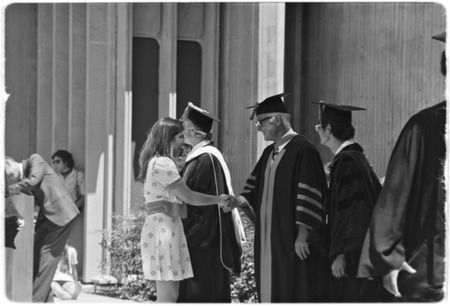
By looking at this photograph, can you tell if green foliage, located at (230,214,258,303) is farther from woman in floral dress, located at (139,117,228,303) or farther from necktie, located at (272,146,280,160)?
necktie, located at (272,146,280,160)

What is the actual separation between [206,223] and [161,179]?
2.55 ft

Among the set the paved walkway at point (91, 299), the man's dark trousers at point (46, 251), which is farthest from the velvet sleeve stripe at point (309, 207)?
the paved walkway at point (91, 299)

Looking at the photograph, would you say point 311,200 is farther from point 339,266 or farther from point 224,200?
point 224,200

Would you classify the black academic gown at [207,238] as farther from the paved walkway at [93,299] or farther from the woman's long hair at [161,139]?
the paved walkway at [93,299]

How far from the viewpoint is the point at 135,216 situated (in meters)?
11.2

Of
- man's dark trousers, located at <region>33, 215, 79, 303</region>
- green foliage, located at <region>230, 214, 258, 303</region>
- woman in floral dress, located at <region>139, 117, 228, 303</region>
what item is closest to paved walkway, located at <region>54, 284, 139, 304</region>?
man's dark trousers, located at <region>33, 215, 79, 303</region>

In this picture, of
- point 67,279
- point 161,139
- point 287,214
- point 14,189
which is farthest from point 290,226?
point 67,279

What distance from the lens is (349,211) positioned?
695cm

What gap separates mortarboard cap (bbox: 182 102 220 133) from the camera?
802 centimetres

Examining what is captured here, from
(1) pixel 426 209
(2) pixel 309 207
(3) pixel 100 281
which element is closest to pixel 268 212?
(2) pixel 309 207

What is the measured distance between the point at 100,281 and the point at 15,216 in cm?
415

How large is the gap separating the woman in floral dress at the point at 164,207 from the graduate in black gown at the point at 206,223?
406 mm

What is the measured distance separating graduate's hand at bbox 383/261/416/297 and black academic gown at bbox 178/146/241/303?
2301 mm

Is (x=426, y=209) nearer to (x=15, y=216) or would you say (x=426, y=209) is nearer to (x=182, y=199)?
(x=182, y=199)
